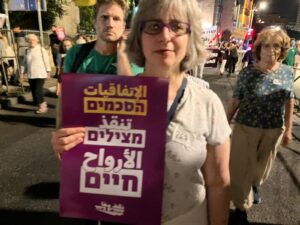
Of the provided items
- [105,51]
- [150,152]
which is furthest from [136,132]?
[105,51]

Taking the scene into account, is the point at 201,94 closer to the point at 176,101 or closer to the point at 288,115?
the point at 176,101

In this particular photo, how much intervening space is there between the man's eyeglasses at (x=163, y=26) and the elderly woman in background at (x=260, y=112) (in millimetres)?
1896

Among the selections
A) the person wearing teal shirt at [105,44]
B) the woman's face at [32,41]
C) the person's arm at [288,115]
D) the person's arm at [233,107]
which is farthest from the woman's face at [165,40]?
the woman's face at [32,41]

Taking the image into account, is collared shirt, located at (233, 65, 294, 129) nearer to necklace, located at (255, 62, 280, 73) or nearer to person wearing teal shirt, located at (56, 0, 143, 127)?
necklace, located at (255, 62, 280, 73)

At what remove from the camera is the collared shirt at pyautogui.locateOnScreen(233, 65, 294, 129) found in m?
2.99

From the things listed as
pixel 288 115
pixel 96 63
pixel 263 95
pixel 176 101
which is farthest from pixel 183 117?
pixel 288 115

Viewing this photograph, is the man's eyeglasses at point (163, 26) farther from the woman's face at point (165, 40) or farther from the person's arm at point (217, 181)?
the person's arm at point (217, 181)

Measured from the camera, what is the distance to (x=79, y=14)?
21.2 m

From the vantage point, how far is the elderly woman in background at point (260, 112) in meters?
2.99

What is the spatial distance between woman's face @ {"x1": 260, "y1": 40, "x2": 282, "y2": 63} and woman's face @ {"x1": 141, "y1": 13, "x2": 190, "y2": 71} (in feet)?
6.12

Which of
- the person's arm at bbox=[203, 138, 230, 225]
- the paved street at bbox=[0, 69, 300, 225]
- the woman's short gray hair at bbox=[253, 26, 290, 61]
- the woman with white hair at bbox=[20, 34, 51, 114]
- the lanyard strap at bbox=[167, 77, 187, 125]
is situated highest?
the woman's short gray hair at bbox=[253, 26, 290, 61]

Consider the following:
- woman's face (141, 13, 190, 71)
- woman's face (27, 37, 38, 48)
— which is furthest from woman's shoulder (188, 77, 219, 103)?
woman's face (27, 37, 38, 48)

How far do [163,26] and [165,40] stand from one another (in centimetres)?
6

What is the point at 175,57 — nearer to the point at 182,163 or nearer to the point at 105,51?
the point at 182,163
